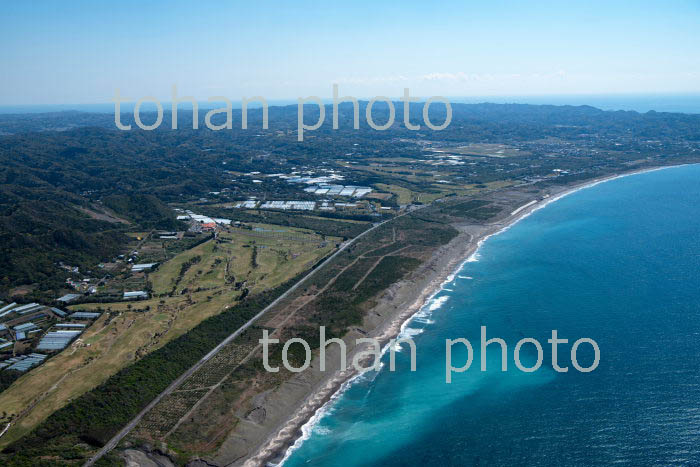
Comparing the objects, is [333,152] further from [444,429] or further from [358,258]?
[444,429]

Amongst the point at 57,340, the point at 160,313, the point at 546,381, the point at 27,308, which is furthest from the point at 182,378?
the point at 546,381

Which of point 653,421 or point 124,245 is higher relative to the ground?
point 124,245

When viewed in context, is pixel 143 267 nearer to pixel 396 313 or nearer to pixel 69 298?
pixel 69 298

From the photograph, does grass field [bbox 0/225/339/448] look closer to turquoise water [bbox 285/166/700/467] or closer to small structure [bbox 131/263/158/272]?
small structure [bbox 131/263/158/272]

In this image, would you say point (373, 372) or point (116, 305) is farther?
point (116, 305)

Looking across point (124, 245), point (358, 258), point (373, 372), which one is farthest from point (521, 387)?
point (124, 245)
